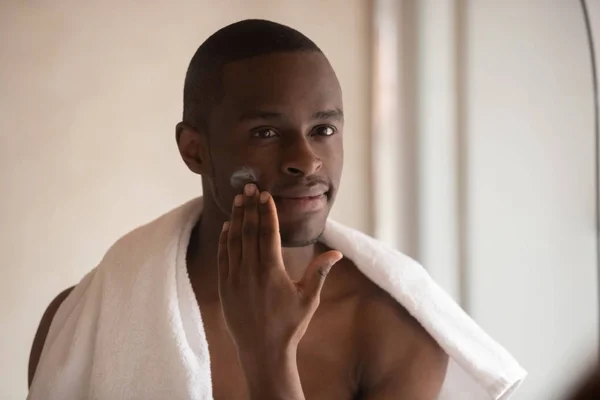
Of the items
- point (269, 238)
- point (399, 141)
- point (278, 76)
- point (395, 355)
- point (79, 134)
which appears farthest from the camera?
point (399, 141)

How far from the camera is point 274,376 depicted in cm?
55

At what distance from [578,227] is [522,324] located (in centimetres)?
19

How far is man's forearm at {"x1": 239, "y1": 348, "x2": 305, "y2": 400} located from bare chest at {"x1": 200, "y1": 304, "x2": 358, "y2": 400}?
15 centimetres

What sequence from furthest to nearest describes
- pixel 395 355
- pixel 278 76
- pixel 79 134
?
pixel 79 134 → pixel 395 355 → pixel 278 76

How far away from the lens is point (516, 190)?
993 mm

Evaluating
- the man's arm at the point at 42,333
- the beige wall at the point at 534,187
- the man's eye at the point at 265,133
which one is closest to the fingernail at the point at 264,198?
the man's eye at the point at 265,133

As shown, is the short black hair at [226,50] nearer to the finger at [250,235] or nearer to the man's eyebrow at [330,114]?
the man's eyebrow at [330,114]

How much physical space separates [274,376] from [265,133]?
26 centimetres

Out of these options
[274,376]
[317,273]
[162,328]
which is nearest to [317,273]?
[317,273]

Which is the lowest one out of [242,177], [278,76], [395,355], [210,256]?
[395,355]

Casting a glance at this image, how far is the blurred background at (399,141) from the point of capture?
2.87 feet

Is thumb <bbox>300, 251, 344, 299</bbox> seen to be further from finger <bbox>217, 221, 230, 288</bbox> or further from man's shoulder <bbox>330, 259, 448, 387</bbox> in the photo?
man's shoulder <bbox>330, 259, 448, 387</bbox>

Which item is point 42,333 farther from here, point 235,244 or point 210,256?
point 235,244

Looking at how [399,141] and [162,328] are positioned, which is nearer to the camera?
[162,328]
